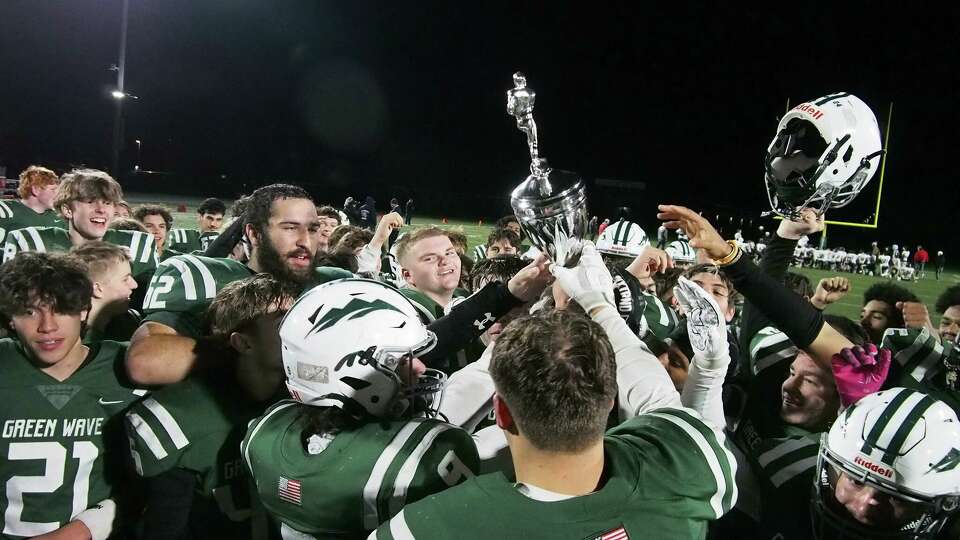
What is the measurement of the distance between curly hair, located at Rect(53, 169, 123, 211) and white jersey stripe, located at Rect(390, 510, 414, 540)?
13.5 feet

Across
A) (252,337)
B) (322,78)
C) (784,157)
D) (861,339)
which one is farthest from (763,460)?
(322,78)

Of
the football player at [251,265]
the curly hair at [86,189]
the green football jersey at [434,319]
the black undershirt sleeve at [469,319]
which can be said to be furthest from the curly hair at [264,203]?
the curly hair at [86,189]

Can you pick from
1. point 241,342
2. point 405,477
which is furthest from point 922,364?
point 241,342

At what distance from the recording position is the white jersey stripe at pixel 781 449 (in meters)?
2.16

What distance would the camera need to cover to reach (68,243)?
186 inches

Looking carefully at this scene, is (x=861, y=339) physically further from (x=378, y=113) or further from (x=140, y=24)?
(x=378, y=113)

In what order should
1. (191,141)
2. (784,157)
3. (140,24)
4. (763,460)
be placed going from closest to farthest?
(763,460) → (784,157) → (140,24) → (191,141)

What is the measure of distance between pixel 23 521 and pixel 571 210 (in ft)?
7.28

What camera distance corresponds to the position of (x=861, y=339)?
2826mm

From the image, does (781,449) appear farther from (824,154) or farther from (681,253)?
(681,253)

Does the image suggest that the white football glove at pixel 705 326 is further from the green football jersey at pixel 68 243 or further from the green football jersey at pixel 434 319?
the green football jersey at pixel 68 243

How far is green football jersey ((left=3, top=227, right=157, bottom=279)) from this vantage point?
14.7ft

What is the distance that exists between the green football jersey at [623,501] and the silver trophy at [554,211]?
0.83 meters

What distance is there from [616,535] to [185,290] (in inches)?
90.6
